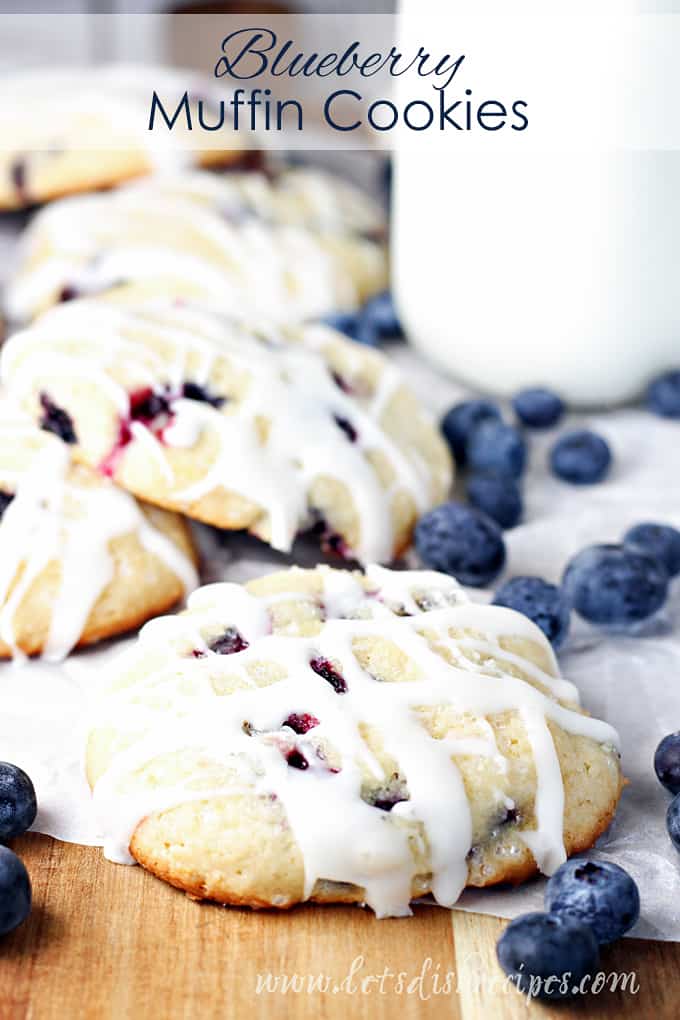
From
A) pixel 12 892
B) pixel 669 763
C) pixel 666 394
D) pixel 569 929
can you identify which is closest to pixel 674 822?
pixel 669 763

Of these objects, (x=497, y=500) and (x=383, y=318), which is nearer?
(x=497, y=500)

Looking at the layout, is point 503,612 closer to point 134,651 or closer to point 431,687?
point 431,687

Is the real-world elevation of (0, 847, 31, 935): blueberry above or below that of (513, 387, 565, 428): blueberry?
above

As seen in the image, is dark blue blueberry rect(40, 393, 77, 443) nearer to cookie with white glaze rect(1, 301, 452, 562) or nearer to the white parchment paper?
cookie with white glaze rect(1, 301, 452, 562)

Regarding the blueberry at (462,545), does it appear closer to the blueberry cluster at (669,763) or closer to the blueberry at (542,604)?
the blueberry at (542,604)

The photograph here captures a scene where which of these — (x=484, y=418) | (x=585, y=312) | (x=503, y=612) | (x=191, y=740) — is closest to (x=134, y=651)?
(x=191, y=740)

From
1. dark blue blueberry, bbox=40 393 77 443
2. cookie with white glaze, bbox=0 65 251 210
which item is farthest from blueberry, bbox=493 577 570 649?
cookie with white glaze, bbox=0 65 251 210
